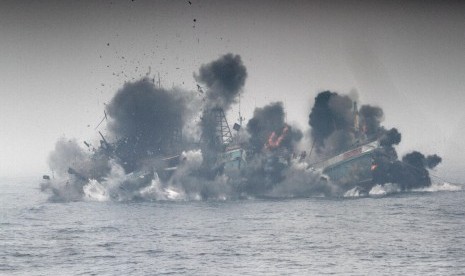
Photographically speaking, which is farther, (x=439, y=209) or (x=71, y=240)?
(x=439, y=209)

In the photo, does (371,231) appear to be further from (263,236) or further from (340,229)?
(263,236)

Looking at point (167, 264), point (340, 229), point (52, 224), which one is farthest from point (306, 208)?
point (167, 264)

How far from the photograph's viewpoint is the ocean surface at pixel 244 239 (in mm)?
103312

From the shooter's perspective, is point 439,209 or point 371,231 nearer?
point 371,231

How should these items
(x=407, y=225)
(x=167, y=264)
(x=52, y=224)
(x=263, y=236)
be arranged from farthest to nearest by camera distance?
1. (x=52, y=224)
2. (x=407, y=225)
3. (x=263, y=236)
4. (x=167, y=264)

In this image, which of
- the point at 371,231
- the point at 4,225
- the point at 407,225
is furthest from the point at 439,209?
the point at 4,225

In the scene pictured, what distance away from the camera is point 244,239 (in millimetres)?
129375

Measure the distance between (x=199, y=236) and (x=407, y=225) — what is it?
47.4 meters

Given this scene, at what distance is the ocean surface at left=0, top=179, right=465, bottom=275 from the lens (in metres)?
103

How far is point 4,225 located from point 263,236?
71.2 m

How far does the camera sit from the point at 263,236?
132250mm

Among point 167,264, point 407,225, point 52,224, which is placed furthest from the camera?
point 52,224

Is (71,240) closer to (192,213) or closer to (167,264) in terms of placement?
(167,264)

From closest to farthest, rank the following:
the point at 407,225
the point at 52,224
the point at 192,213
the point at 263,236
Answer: the point at 263,236
the point at 407,225
the point at 52,224
the point at 192,213
